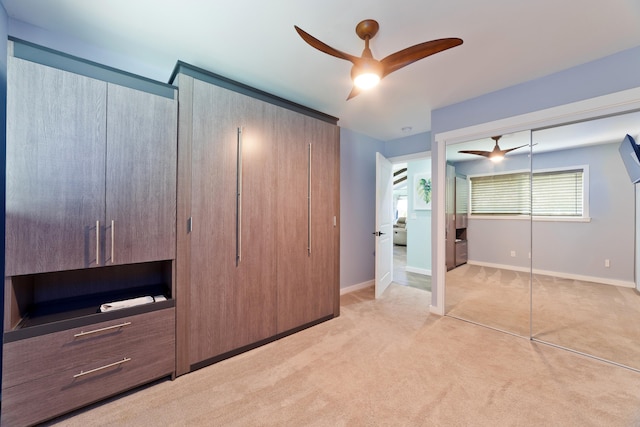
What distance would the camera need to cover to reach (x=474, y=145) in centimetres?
287

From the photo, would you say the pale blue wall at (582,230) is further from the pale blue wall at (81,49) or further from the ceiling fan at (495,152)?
the pale blue wall at (81,49)

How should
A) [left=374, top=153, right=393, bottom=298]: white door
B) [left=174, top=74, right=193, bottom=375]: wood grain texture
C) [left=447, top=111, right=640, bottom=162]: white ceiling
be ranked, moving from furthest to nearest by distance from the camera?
[left=374, top=153, right=393, bottom=298]: white door, [left=447, top=111, right=640, bottom=162]: white ceiling, [left=174, top=74, right=193, bottom=375]: wood grain texture

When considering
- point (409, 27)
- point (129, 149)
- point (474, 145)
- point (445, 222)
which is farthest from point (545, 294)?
point (129, 149)

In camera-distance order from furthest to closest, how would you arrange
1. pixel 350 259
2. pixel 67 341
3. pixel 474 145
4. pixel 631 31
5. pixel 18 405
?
pixel 350 259 < pixel 474 145 < pixel 631 31 < pixel 67 341 < pixel 18 405

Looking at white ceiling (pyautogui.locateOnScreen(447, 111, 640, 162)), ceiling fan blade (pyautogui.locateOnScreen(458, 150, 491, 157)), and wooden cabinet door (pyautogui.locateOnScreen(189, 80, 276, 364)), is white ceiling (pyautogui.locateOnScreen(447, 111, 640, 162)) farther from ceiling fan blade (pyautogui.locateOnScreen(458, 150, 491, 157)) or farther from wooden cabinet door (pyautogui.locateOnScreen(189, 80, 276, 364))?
wooden cabinet door (pyautogui.locateOnScreen(189, 80, 276, 364))

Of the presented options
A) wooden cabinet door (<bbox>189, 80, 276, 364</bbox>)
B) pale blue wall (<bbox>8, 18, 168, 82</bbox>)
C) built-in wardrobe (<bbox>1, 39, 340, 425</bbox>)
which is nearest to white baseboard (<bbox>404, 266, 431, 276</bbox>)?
built-in wardrobe (<bbox>1, 39, 340, 425</bbox>)

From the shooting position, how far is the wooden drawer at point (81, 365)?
132 centimetres

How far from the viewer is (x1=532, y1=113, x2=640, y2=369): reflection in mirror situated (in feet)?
7.13

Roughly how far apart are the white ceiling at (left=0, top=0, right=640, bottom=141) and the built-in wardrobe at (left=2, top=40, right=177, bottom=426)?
1.34 ft

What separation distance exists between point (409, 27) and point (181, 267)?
7.89 feet

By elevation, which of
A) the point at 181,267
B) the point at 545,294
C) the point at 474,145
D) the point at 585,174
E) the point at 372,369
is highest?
the point at 474,145

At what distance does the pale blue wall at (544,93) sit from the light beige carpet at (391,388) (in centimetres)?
106

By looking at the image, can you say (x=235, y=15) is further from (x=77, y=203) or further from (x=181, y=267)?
(x=181, y=267)

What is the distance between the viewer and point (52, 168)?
55.6 inches
